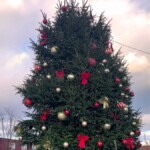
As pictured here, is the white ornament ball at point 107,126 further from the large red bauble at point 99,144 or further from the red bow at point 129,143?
the red bow at point 129,143

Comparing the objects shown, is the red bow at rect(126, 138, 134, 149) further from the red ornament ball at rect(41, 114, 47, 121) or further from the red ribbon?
the red ornament ball at rect(41, 114, 47, 121)

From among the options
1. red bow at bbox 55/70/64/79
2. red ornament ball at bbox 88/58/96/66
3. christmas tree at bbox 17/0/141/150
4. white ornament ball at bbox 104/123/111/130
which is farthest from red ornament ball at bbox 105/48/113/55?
white ornament ball at bbox 104/123/111/130

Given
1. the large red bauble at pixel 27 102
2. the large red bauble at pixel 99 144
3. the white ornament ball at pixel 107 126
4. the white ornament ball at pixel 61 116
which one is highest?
the large red bauble at pixel 27 102

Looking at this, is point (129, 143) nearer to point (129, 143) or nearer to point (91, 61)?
point (129, 143)

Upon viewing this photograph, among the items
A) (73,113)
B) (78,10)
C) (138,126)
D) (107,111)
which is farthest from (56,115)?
(78,10)

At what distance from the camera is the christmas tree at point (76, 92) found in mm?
8699

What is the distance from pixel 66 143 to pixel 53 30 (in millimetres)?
3970

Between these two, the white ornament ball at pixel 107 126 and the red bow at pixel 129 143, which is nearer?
the white ornament ball at pixel 107 126

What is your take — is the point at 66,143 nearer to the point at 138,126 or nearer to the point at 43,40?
the point at 138,126

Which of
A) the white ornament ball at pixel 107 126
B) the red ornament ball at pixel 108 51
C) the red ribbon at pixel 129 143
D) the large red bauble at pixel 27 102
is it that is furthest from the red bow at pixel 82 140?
the red ornament ball at pixel 108 51

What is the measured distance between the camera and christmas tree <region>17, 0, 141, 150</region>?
8.70 metres

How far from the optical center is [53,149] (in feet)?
28.0

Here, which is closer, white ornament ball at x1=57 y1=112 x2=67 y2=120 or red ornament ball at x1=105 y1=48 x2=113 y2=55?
white ornament ball at x1=57 y1=112 x2=67 y2=120

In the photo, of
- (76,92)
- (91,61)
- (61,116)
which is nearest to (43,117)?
(61,116)
